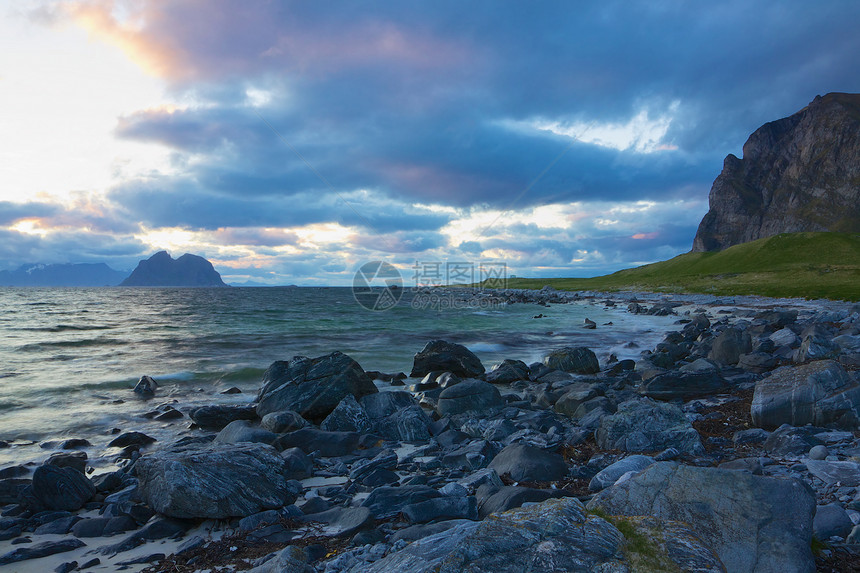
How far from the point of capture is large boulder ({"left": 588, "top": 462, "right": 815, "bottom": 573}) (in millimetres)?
3918

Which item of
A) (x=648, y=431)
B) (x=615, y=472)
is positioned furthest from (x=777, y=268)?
(x=615, y=472)

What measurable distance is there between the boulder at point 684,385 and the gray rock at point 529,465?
7.38 m

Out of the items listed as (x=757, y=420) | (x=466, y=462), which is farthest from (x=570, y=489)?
(x=757, y=420)

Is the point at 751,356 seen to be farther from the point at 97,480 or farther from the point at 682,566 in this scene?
the point at 97,480

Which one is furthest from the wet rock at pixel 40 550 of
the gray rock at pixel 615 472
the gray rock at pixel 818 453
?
the gray rock at pixel 818 453

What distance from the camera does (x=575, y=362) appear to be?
1945cm

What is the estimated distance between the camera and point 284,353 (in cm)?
2764

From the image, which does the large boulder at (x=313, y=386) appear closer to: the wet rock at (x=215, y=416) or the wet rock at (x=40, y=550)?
the wet rock at (x=215, y=416)

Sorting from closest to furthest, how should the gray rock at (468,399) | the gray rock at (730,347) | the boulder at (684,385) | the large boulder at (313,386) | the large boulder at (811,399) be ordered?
the large boulder at (811,399) < the gray rock at (468,399) < the large boulder at (313,386) < the boulder at (684,385) < the gray rock at (730,347)

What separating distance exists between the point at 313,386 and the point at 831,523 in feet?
38.9

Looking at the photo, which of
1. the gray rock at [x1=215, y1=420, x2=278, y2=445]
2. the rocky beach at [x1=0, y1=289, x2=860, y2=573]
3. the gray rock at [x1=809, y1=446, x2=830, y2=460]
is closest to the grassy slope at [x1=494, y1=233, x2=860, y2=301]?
the rocky beach at [x1=0, y1=289, x2=860, y2=573]

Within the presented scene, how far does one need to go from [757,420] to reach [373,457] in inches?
328

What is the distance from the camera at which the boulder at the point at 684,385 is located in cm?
1333

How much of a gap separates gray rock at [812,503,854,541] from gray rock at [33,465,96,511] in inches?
415
